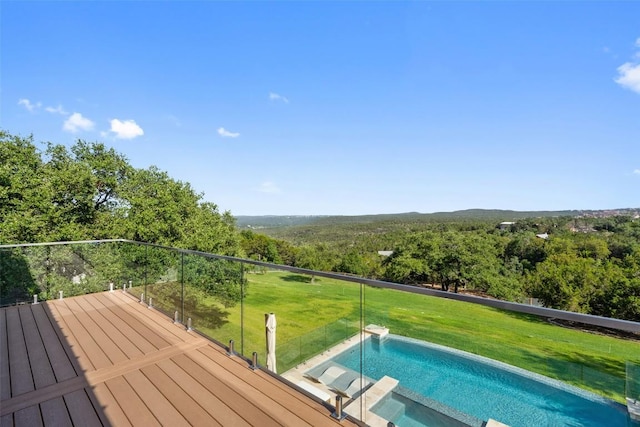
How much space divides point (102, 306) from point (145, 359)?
2.28 metres

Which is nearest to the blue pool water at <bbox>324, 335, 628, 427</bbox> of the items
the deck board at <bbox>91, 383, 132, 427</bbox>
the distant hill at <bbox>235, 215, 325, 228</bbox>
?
the deck board at <bbox>91, 383, 132, 427</bbox>

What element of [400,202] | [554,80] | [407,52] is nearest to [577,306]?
[554,80]

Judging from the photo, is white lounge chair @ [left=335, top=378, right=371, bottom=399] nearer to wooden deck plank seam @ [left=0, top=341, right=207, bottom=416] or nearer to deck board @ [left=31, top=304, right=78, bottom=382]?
wooden deck plank seam @ [left=0, top=341, right=207, bottom=416]

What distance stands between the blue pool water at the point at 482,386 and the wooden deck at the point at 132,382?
54 centimetres

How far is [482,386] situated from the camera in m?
2.33

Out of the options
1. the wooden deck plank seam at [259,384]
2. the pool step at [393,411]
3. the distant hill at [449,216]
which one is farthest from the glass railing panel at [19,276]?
the distant hill at [449,216]

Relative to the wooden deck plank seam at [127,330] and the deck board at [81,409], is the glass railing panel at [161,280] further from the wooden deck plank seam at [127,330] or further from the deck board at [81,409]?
the deck board at [81,409]

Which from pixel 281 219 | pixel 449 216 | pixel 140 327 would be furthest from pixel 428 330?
pixel 281 219

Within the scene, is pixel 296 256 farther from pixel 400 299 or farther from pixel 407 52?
pixel 400 299

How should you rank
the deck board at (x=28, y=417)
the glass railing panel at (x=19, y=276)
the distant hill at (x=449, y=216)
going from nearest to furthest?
the deck board at (x=28, y=417)
the glass railing panel at (x=19, y=276)
the distant hill at (x=449, y=216)

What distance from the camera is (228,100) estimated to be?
19344 millimetres

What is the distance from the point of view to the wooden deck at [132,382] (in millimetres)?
2014

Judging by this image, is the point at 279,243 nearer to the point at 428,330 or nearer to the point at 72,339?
the point at 72,339

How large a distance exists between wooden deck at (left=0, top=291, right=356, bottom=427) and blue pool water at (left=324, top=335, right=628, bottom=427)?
539 mm
